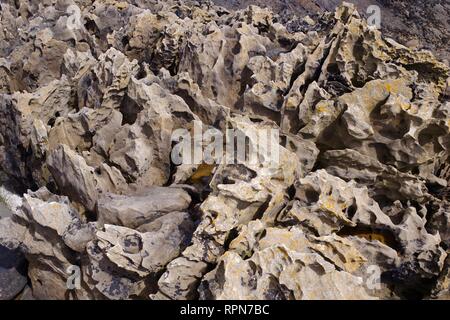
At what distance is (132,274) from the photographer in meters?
9.52

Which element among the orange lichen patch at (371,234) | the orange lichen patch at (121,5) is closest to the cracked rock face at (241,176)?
the orange lichen patch at (371,234)

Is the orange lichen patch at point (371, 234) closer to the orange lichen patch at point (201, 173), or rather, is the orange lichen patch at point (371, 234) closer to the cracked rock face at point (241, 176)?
the cracked rock face at point (241, 176)

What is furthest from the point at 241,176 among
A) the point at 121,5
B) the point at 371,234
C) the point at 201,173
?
the point at 121,5

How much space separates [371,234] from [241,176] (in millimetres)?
3135

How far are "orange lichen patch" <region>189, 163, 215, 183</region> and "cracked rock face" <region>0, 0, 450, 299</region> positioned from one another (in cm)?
4

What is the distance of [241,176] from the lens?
383 inches

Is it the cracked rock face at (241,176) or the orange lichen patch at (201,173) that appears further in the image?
the orange lichen patch at (201,173)

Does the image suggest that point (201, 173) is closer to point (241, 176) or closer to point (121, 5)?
point (241, 176)

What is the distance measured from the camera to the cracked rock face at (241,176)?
8.82 metres

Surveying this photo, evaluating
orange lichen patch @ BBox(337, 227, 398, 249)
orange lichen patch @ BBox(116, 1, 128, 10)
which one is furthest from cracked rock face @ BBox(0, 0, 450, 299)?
orange lichen patch @ BBox(116, 1, 128, 10)

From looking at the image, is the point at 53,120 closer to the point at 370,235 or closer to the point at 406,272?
the point at 370,235

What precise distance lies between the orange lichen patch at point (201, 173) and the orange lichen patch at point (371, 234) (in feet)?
12.2

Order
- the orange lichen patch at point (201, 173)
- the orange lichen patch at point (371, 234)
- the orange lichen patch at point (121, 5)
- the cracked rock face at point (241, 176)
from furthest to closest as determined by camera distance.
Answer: the orange lichen patch at point (121, 5) → the orange lichen patch at point (201, 173) → the orange lichen patch at point (371, 234) → the cracked rock face at point (241, 176)
